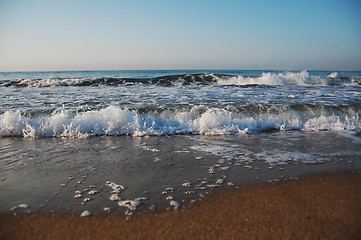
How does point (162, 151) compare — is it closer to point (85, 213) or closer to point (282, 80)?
point (85, 213)

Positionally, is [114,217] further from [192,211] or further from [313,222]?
[313,222]

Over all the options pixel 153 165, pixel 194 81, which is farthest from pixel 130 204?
pixel 194 81

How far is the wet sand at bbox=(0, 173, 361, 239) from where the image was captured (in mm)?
1957

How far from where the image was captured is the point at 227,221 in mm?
2117

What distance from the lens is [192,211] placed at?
229 centimetres

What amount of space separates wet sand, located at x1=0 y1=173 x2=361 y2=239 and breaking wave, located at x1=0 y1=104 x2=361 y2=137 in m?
3.12

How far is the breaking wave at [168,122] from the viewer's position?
5.55m

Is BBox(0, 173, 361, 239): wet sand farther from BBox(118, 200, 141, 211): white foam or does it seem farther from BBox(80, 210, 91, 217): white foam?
BBox(118, 200, 141, 211): white foam

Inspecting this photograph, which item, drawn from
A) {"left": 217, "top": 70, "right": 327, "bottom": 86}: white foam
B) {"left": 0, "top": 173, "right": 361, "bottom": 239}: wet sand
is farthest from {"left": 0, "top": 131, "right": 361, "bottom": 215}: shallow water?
{"left": 217, "top": 70, "right": 327, "bottom": 86}: white foam

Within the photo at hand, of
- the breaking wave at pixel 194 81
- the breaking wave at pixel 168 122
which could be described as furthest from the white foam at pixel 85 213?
the breaking wave at pixel 194 81

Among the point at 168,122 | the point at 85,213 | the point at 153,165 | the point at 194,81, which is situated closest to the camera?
the point at 85,213

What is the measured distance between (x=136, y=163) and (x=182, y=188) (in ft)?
3.67

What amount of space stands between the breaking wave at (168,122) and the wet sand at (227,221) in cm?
312

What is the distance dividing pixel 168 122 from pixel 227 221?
414 cm
